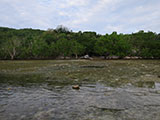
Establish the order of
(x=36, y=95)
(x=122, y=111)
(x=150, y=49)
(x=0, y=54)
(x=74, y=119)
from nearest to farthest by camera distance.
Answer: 1. (x=74, y=119)
2. (x=122, y=111)
3. (x=36, y=95)
4. (x=150, y=49)
5. (x=0, y=54)

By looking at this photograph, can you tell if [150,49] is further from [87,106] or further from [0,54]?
[0,54]

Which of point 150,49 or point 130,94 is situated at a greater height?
point 150,49

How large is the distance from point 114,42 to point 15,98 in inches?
2524

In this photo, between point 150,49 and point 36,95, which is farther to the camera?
point 150,49

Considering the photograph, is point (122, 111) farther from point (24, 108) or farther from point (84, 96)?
point (24, 108)

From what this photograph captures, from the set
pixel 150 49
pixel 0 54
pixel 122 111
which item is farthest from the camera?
pixel 0 54

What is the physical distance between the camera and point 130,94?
27.9ft

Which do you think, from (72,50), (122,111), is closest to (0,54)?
(72,50)

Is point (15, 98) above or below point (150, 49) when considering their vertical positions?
below

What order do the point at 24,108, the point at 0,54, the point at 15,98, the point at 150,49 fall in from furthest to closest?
the point at 0,54
the point at 150,49
the point at 15,98
the point at 24,108

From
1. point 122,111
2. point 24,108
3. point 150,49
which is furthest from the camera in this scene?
point 150,49

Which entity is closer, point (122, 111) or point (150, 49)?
point (122, 111)

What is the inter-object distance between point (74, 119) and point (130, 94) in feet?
15.1

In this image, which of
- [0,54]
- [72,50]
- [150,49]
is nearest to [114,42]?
[150,49]
